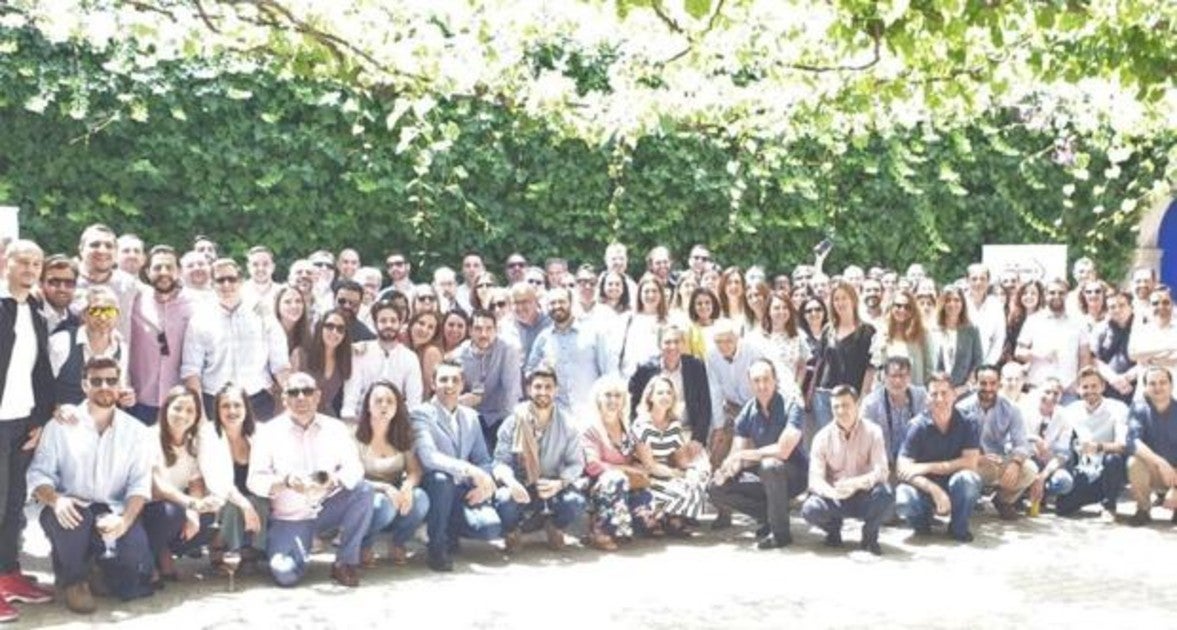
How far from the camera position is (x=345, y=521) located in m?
7.97

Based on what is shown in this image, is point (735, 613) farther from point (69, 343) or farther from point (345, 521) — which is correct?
point (69, 343)

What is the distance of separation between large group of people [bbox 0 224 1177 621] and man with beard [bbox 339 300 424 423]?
0.06 ft

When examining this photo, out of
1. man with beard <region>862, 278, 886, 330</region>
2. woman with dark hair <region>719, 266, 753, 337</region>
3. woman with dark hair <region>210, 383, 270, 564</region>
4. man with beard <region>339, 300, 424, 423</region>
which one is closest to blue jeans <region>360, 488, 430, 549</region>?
woman with dark hair <region>210, 383, 270, 564</region>

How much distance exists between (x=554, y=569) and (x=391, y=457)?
1.13 metres

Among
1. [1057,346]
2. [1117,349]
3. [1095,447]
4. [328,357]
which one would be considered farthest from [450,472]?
[1117,349]

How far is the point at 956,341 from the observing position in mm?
10555

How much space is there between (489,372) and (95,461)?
284cm

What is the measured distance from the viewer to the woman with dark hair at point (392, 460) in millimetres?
8289

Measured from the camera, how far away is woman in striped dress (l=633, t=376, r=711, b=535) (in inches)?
364

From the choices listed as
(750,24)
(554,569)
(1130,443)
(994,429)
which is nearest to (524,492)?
(554,569)

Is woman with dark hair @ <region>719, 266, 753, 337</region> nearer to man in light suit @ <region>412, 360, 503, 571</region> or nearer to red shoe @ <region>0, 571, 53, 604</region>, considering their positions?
man in light suit @ <region>412, 360, 503, 571</region>

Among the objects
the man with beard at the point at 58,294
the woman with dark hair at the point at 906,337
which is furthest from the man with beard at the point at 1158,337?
the man with beard at the point at 58,294

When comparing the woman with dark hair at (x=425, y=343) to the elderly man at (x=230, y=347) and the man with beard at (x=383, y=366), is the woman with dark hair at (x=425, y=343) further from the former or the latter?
the elderly man at (x=230, y=347)

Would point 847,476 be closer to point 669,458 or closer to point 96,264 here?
point 669,458
